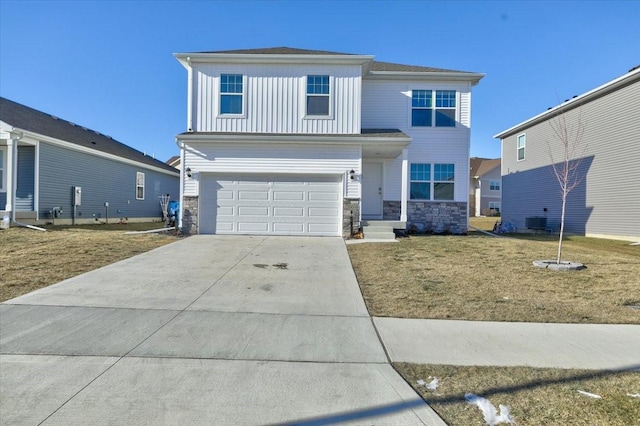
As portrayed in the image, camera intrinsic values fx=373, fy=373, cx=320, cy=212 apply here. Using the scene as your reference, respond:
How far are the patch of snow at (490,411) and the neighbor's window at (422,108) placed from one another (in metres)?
13.2

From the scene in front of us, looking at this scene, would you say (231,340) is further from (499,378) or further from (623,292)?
(623,292)

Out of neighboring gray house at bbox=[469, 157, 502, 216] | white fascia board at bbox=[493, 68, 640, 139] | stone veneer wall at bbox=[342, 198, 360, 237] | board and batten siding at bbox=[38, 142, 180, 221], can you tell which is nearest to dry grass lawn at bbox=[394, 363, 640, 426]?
stone veneer wall at bbox=[342, 198, 360, 237]

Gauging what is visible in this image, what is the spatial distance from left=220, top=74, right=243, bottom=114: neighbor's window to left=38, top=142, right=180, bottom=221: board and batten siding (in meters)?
8.37

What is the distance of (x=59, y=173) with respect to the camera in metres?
16.6

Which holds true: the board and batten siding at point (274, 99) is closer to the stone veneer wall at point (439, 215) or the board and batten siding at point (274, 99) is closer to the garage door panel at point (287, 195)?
the garage door panel at point (287, 195)

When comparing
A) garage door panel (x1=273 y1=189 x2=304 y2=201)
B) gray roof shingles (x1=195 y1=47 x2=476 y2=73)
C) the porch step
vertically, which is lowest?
the porch step

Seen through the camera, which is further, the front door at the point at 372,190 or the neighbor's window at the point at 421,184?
the neighbor's window at the point at 421,184

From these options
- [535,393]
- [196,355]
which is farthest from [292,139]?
[535,393]

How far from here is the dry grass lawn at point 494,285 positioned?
212 inches

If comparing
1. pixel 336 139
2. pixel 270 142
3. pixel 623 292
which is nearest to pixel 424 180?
pixel 336 139

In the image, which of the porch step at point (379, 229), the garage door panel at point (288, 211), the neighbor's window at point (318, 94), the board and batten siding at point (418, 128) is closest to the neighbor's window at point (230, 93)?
the neighbor's window at point (318, 94)

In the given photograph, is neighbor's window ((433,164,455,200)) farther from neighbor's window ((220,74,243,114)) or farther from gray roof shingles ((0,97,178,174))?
gray roof shingles ((0,97,178,174))

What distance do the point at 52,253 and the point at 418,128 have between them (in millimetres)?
12813

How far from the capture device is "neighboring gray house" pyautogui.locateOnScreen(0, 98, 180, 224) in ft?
48.0
